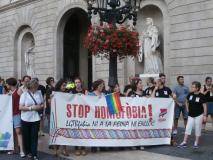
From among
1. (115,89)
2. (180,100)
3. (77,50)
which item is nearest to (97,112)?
(115,89)

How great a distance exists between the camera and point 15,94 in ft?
34.2

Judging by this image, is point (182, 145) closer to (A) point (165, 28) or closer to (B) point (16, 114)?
(B) point (16, 114)

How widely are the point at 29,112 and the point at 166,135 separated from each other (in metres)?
3.69

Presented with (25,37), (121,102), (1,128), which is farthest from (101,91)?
(25,37)

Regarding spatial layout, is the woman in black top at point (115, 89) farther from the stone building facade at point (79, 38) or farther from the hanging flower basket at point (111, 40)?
the stone building facade at point (79, 38)

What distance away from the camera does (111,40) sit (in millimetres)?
11836

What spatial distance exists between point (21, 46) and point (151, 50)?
13.5 meters

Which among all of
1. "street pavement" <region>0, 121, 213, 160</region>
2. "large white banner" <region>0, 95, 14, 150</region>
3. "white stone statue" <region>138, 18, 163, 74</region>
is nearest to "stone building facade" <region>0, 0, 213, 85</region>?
"white stone statue" <region>138, 18, 163, 74</region>

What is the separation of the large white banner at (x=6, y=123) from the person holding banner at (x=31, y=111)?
101 cm

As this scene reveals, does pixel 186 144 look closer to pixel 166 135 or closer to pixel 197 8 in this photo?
pixel 166 135

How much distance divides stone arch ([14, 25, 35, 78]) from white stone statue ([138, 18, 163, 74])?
11988mm

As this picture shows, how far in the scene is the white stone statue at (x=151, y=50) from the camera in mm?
20359

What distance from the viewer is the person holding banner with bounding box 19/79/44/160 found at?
9.73 m

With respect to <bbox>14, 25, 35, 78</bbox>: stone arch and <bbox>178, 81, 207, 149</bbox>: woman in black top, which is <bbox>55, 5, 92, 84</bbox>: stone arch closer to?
<bbox>14, 25, 35, 78</bbox>: stone arch
